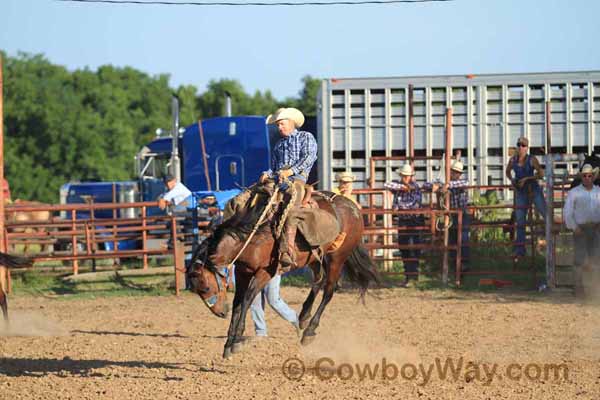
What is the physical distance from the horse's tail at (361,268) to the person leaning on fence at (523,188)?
4.85 meters

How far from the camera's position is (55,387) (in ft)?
22.5

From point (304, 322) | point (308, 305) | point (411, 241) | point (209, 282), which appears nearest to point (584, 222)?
point (411, 241)

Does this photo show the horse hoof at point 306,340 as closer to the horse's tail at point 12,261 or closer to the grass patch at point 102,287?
the horse's tail at point 12,261

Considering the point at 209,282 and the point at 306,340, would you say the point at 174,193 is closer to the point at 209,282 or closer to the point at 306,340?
the point at 306,340

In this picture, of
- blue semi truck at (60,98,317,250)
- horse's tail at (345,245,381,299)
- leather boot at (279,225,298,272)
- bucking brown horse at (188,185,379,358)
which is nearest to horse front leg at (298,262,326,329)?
bucking brown horse at (188,185,379,358)

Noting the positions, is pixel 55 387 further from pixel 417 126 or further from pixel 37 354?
pixel 417 126

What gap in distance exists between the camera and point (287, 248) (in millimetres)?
7801

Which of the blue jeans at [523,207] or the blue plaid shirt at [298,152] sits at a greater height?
the blue plaid shirt at [298,152]

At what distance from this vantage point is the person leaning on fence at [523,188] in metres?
13.6

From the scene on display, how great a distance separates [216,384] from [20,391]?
1.46m

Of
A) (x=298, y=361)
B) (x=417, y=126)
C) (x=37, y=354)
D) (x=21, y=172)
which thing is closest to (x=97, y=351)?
(x=37, y=354)

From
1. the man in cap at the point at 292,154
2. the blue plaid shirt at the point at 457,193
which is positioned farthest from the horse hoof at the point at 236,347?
the blue plaid shirt at the point at 457,193

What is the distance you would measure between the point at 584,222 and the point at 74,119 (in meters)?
44.4

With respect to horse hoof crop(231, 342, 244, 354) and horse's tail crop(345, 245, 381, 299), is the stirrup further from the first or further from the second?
horse's tail crop(345, 245, 381, 299)
